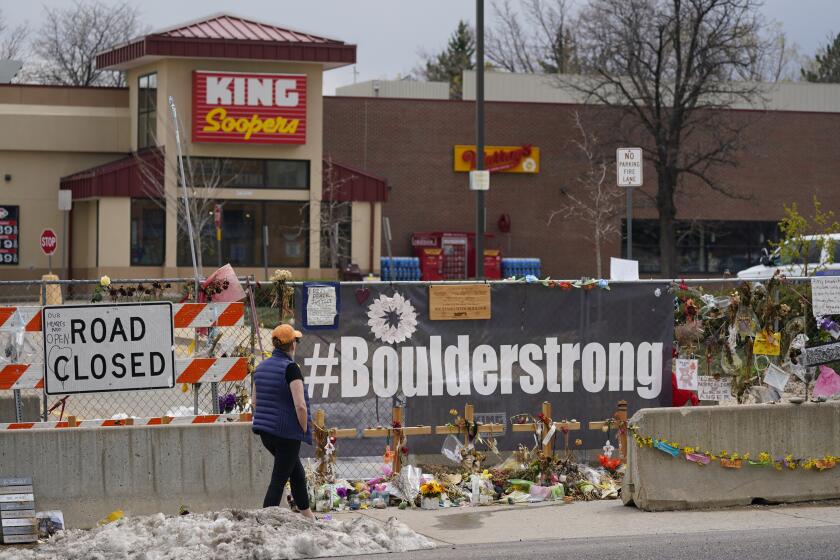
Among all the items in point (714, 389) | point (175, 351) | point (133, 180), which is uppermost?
point (133, 180)

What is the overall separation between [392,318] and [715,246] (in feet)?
130

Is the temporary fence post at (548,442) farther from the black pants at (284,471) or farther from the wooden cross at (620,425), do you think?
the black pants at (284,471)

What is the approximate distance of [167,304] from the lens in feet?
33.4

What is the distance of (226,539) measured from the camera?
8602mm

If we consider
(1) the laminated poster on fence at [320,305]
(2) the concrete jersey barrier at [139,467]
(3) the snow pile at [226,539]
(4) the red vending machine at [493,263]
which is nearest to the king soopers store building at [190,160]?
(4) the red vending machine at [493,263]

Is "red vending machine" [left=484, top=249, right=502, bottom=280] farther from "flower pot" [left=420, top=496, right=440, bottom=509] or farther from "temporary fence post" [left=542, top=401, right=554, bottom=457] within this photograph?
"flower pot" [left=420, top=496, right=440, bottom=509]

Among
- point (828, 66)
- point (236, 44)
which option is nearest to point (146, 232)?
point (236, 44)

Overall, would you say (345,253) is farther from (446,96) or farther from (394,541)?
(394,541)

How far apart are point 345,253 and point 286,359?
101 feet

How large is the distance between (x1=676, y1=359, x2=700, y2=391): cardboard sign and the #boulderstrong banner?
11.2 inches

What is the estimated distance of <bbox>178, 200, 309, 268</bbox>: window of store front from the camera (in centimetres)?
3847

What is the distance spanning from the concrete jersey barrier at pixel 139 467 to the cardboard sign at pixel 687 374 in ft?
14.0

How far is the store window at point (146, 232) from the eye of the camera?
37.4 metres

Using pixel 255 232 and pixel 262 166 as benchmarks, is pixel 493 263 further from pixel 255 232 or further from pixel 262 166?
pixel 262 166
